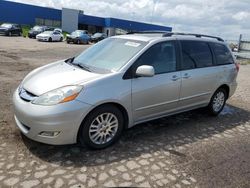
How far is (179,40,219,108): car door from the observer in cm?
563

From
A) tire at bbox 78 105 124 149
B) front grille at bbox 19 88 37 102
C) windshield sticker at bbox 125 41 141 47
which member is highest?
windshield sticker at bbox 125 41 141 47

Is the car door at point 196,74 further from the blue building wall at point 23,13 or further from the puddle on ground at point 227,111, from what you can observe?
the blue building wall at point 23,13

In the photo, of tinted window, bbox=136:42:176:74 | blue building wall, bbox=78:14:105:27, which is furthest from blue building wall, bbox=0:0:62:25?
tinted window, bbox=136:42:176:74

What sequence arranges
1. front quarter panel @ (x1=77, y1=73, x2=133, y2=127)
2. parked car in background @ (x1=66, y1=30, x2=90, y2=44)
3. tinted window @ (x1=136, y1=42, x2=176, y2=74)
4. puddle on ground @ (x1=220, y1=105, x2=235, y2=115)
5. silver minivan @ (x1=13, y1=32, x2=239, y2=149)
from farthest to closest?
parked car in background @ (x1=66, y1=30, x2=90, y2=44), puddle on ground @ (x1=220, y1=105, x2=235, y2=115), tinted window @ (x1=136, y1=42, x2=176, y2=74), front quarter panel @ (x1=77, y1=73, x2=133, y2=127), silver minivan @ (x1=13, y1=32, x2=239, y2=149)

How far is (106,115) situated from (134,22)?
237ft

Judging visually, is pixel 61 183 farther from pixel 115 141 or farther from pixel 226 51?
pixel 226 51

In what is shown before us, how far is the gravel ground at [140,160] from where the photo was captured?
3.72 metres

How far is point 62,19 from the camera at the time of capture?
62.8 metres

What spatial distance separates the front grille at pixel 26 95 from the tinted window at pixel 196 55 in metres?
2.80

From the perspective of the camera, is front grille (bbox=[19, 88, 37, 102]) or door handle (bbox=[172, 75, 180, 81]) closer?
front grille (bbox=[19, 88, 37, 102])

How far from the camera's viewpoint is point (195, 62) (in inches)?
232

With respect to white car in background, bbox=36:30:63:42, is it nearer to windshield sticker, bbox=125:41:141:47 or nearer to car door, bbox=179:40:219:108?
car door, bbox=179:40:219:108

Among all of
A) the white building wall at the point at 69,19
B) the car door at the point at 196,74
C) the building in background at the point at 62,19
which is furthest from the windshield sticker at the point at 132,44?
the white building wall at the point at 69,19

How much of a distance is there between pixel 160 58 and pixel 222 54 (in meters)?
2.16
